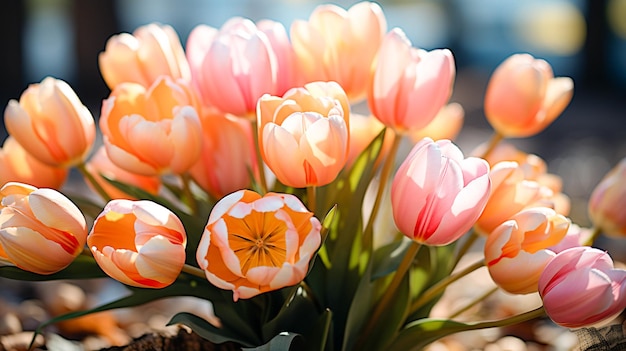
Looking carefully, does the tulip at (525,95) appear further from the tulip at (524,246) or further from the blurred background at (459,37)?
the blurred background at (459,37)

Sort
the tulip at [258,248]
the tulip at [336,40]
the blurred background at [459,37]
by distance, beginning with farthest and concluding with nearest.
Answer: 1. the blurred background at [459,37]
2. the tulip at [336,40]
3. the tulip at [258,248]

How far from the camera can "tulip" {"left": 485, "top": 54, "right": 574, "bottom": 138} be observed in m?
0.46

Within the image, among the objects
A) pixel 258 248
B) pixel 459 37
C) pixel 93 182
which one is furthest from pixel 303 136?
pixel 459 37

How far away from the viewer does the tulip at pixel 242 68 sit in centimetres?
40

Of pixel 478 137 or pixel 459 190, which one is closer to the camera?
pixel 459 190

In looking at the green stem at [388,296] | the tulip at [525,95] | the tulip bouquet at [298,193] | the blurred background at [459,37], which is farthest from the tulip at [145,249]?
the blurred background at [459,37]

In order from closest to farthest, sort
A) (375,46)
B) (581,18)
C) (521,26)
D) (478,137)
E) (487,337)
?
(375,46) < (487,337) < (478,137) < (581,18) < (521,26)

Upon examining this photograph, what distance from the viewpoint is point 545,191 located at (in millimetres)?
404

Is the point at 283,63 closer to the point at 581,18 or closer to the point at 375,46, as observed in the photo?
the point at 375,46

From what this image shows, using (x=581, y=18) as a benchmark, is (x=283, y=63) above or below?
above

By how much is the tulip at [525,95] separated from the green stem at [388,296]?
12 cm

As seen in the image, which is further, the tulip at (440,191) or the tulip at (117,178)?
the tulip at (117,178)

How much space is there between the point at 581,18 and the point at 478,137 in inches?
73.7

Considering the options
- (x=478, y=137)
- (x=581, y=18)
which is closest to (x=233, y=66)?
(x=478, y=137)
